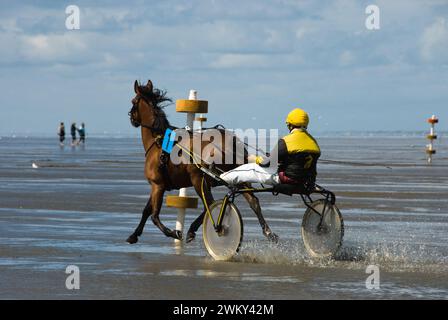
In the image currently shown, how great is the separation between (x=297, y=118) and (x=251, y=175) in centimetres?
92

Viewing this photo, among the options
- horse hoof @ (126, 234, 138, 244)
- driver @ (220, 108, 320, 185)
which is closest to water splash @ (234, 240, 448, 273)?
driver @ (220, 108, 320, 185)

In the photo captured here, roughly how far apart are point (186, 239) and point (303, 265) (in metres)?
2.49

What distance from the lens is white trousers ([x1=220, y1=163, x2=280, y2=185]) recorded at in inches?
515

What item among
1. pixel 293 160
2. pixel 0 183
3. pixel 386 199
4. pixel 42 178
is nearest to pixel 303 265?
pixel 293 160

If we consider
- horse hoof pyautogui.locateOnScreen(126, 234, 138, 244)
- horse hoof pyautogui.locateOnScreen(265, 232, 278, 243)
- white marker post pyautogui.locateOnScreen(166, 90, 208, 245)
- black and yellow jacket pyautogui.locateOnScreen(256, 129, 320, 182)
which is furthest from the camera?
white marker post pyautogui.locateOnScreen(166, 90, 208, 245)

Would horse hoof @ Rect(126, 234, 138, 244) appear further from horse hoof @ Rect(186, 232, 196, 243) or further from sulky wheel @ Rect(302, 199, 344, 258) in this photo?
sulky wheel @ Rect(302, 199, 344, 258)

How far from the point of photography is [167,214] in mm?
19156

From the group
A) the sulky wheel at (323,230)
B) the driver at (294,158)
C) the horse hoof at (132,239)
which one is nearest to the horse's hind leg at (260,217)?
the sulky wheel at (323,230)

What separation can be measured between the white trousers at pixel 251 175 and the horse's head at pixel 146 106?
6.39 feet

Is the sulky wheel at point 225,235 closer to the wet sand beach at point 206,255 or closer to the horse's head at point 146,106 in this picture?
the wet sand beach at point 206,255

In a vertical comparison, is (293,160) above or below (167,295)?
above
